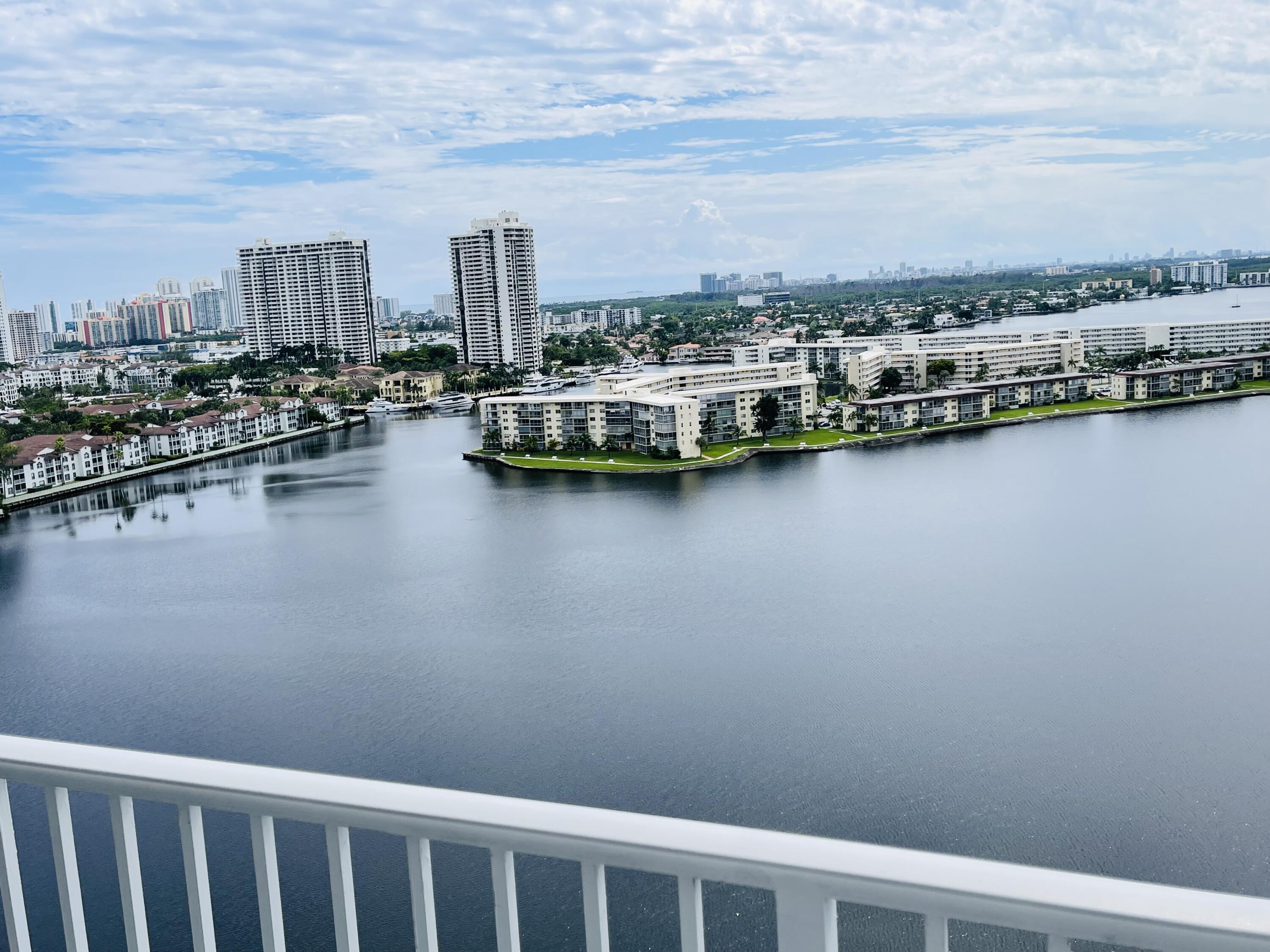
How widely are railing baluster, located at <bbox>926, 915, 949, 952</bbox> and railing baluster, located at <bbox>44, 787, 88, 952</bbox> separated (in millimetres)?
275

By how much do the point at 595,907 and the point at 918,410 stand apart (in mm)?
10994

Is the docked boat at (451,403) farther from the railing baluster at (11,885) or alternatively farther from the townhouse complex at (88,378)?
the railing baluster at (11,885)

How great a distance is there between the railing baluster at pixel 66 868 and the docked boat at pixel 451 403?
15.2 m

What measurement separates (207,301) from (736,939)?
37570mm

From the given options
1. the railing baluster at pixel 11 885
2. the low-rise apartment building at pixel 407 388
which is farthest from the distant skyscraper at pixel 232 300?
the railing baluster at pixel 11 885

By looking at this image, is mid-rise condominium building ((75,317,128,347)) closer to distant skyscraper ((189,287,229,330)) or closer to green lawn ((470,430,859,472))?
distant skyscraper ((189,287,229,330))

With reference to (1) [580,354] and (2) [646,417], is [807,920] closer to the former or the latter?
(2) [646,417]

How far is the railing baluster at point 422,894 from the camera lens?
321mm

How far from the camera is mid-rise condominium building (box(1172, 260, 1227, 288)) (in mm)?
33938

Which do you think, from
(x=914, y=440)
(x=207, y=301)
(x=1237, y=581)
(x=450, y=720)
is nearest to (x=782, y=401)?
(x=914, y=440)

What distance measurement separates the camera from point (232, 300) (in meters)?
37.6

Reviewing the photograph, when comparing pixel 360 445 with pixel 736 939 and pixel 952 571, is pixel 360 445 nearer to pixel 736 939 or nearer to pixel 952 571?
pixel 952 571

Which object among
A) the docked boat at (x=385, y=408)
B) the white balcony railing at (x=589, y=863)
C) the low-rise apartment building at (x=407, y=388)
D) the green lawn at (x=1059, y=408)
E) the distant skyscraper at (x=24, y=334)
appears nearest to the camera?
the white balcony railing at (x=589, y=863)

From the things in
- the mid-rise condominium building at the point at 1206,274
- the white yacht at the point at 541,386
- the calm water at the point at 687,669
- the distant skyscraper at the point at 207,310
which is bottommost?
the calm water at the point at 687,669
